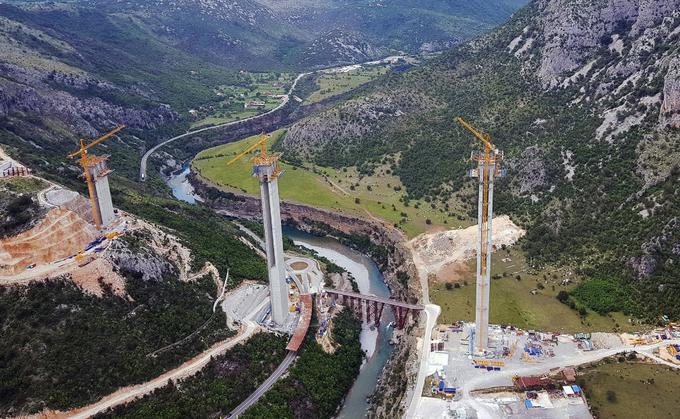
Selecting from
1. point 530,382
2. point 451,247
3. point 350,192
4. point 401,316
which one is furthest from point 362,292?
point 530,382

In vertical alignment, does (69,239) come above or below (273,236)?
above

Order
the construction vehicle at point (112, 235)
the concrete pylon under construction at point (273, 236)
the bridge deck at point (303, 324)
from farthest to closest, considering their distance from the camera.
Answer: the construction vehicle at point (112, 235), the bridge deck at point (303, 324), the concrete pylon under construction at point (273, 236)

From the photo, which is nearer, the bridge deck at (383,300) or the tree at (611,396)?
the tree at (611,396)

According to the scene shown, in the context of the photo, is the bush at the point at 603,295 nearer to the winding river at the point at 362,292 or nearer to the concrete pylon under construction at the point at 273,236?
the winding river at the point at 362,292

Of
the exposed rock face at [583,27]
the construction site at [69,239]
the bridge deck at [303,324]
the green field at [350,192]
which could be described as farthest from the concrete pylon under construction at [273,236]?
the exposed rock face at [583,27]

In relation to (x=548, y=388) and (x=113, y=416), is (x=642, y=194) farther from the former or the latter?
(x=113, y=416)

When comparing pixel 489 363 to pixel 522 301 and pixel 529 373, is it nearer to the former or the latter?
pixel 529 373

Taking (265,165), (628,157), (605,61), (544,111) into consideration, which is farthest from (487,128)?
(265,165)
